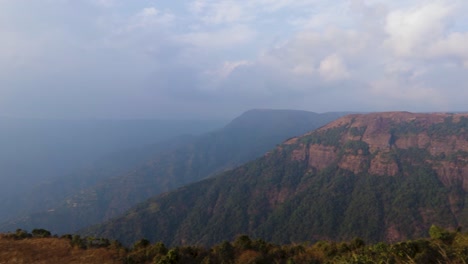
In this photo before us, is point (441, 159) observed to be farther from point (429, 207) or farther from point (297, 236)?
point (297, 236)

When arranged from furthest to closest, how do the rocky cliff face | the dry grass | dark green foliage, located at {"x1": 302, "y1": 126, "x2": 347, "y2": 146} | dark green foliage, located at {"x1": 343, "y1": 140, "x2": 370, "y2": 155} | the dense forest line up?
dark green foliage, located at {"x1": 302, "y1": 126, "x2": 347, "y2": 146}, dark green foliage, located at {"x1": 343, "y1": 140, "x2": 370, "y2": 155}, the rocky cliff face, the dry grass, the dense forest

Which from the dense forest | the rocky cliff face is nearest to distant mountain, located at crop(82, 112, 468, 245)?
the rocky cliff face

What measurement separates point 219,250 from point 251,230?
103 meters

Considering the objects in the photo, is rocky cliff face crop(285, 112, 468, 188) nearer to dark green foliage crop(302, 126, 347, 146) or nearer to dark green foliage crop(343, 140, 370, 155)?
dark green foliage crop(343, 140, 370, 155)

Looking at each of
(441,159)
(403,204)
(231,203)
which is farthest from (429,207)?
(231,203)

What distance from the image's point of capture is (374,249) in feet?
48.1

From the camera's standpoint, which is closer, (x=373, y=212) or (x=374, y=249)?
(x=374, y=249)

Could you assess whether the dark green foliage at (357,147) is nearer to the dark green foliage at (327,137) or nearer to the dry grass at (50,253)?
the dark green foliage at (327,137)

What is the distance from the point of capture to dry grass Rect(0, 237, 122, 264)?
57.7 feet

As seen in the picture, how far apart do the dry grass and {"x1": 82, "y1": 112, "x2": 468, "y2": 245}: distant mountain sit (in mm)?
93600

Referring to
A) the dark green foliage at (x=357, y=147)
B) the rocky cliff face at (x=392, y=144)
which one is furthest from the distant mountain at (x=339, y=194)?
the dark green foliage at (x=357, y=147)

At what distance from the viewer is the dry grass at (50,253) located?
693 inches

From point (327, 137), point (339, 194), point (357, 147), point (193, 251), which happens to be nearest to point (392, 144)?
point (357, 147)

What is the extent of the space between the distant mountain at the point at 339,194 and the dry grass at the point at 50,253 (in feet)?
307
